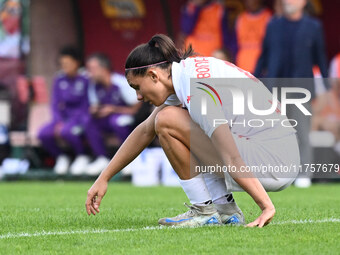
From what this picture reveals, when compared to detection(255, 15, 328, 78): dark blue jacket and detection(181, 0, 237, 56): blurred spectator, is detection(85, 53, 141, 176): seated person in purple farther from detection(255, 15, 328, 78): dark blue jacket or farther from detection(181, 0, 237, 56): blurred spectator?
detection(255, 15, 328, 78): dark blue jacket

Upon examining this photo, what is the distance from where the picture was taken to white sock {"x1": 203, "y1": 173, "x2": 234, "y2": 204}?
184 inches

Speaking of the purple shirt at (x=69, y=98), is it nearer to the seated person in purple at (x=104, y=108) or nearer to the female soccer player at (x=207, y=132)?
the seated person in purple at (x=104, y=108)

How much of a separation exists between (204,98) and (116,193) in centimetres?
411

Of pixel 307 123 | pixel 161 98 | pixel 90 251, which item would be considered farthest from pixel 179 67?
pixel 307 123

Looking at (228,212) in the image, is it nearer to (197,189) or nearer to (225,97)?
(197,189)

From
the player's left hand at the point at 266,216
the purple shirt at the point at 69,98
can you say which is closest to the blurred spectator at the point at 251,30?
the purple shirt at the point at 69,98

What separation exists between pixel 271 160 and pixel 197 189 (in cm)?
46

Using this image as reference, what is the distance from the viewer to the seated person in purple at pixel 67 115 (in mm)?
11195

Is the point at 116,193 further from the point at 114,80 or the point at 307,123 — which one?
the point at 114,80

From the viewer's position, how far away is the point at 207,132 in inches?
169

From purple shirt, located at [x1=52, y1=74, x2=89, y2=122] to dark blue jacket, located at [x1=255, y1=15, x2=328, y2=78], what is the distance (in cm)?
287

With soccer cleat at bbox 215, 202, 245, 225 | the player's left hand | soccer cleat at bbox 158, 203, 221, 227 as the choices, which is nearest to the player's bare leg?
soccer cleat at bbox 158, 203, 221, 227

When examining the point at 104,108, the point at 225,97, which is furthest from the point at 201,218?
the point at 104,108

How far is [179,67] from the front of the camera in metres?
4.46
